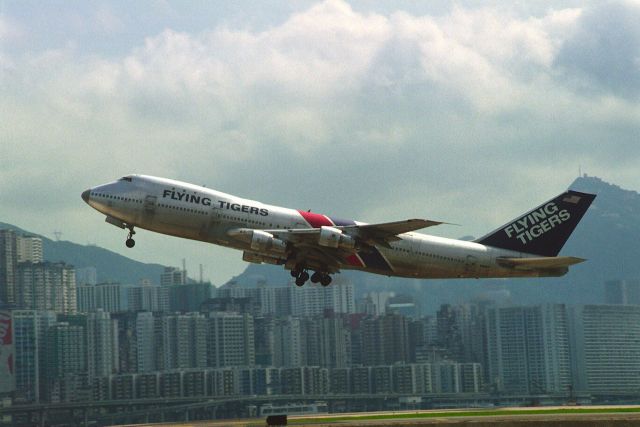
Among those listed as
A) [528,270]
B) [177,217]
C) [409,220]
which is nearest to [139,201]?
[177,217]

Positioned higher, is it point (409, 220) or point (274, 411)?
point (409, 220)

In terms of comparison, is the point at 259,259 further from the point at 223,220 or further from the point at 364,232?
the point at 364,232

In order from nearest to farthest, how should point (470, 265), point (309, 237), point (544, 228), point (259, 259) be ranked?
point (309, 237) → point (259, 259) → point (470, 265) → point (544, 228)

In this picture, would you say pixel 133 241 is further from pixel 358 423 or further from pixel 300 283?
pixel 358 423

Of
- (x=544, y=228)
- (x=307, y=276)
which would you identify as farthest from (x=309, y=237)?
(x=544, y=228)

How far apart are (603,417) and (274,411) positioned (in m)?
135

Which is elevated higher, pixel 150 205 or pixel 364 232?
pixel 150 205

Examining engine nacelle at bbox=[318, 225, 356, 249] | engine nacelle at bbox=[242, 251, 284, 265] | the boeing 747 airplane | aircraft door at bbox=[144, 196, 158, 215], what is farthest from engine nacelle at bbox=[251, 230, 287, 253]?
aircraft door at bbox=[144, 196, 158, 215]

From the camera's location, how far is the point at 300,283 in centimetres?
7062

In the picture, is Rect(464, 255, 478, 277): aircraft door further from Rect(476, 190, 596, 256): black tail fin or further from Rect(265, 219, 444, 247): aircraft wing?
Rect(265, 219, 444, 247): aircraft wing

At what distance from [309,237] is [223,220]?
5.17m

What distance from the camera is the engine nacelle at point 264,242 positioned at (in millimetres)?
66938

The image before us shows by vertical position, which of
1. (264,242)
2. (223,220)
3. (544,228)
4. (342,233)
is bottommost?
(264,242)

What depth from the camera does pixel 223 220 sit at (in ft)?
222
